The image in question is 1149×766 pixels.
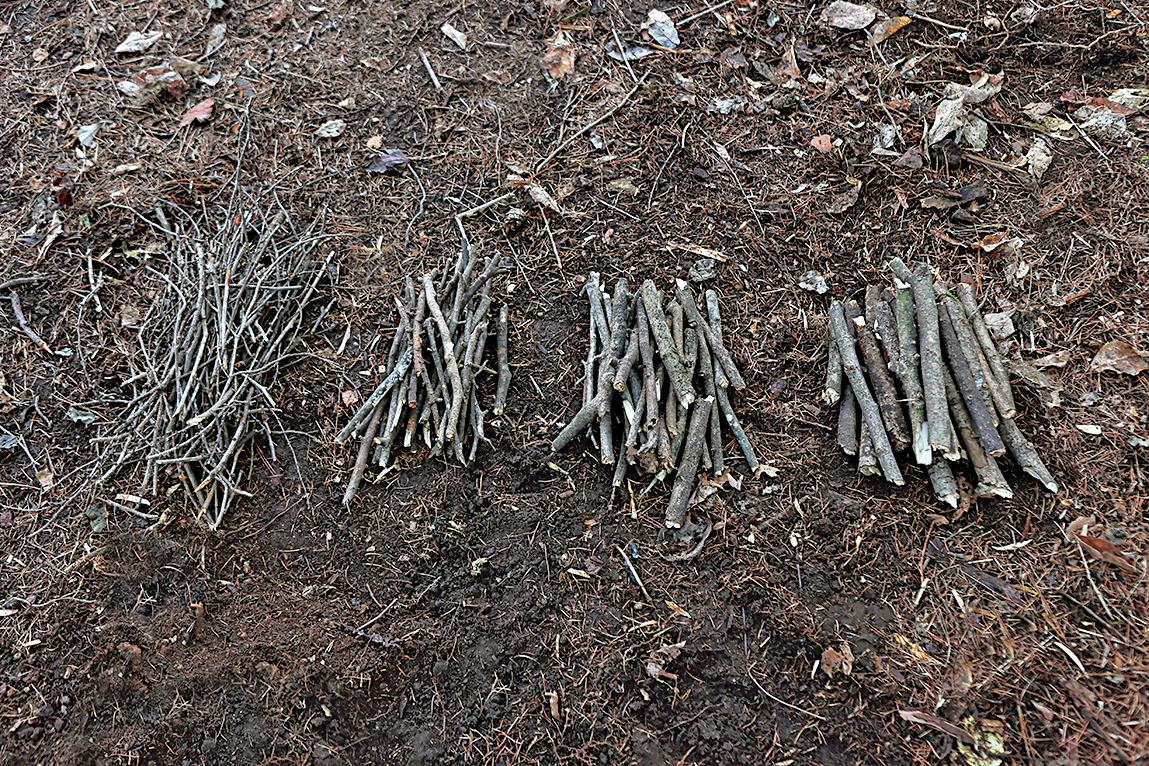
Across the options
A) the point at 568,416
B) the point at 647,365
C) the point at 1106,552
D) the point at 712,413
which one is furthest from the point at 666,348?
the point at 1106,552

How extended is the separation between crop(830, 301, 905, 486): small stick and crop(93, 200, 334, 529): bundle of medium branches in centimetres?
301

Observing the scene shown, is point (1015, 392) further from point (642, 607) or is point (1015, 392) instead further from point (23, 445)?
point (23, 445)

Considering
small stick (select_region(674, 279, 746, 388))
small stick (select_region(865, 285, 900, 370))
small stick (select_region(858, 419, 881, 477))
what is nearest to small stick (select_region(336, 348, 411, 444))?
small stick (select_region(674, 279, 746, 388))

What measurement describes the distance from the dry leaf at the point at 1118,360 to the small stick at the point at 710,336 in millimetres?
1760

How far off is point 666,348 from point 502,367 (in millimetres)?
892

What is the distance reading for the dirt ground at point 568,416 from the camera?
2760 millimetres

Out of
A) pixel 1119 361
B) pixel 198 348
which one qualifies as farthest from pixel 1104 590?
pixel 198 348

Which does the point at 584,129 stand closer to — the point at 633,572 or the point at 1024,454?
the point at 633,572

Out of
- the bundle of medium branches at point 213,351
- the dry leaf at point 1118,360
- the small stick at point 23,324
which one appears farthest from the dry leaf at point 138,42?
the dry leaf at point 1118,360

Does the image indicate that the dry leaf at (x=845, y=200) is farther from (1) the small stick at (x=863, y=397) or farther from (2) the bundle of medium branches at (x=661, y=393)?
(2) the bundle of medium branches at (x=661, y=393)

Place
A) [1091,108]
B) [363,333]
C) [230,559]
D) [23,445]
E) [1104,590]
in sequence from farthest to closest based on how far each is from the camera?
1. [1091,108]
2. [363,333]
3. [23,445]
4. [230,559]
5. [1104,590]

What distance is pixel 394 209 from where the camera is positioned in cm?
416

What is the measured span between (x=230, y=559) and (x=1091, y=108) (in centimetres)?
563

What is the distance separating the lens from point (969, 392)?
3033 mm
